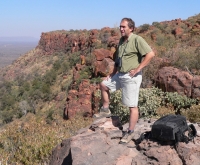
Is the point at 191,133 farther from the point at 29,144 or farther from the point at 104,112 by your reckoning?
the point at 29,144

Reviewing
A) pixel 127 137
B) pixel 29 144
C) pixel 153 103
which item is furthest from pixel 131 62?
pixel 153 103

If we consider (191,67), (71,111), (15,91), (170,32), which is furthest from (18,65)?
(191,67)

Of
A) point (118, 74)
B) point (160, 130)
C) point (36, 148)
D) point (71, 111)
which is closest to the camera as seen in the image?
point (160, 130)

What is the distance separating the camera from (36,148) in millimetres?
5207

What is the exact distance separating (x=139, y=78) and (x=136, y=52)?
361mm

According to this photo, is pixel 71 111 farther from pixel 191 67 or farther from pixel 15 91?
pixel 15 91

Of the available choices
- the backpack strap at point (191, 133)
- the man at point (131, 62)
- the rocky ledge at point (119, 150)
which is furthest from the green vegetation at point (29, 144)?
the backpack strap at point (191, 133)

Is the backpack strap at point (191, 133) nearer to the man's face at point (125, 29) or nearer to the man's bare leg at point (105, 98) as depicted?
the man's bare leg at point (105, 98)

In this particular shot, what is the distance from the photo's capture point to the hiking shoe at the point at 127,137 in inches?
151

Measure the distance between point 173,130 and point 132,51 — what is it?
1166mm

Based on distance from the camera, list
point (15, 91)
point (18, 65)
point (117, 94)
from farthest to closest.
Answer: point (18, 65), point (15, 91), point (117, 94)

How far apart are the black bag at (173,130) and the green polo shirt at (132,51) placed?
0.85 metres

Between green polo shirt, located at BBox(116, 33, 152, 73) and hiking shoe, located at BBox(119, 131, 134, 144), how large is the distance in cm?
89

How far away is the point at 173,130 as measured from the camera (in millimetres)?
3309
